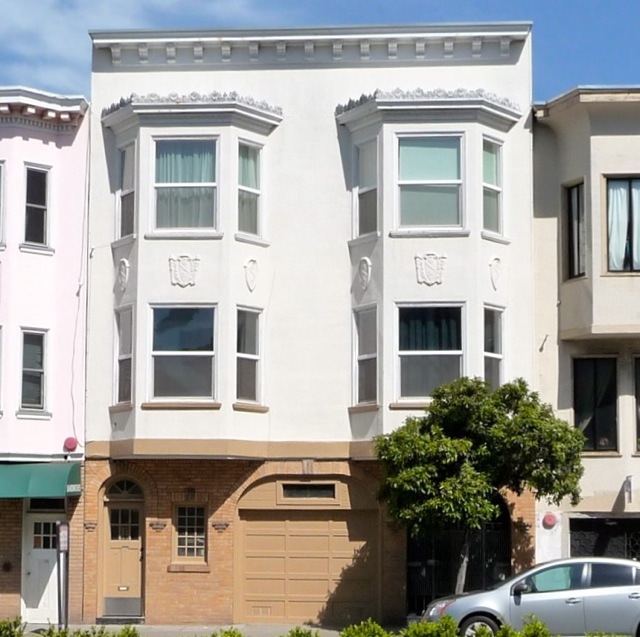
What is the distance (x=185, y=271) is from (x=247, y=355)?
6.59 feet

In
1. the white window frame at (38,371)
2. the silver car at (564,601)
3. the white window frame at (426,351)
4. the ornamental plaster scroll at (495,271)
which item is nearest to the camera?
the silver car at (564,601)

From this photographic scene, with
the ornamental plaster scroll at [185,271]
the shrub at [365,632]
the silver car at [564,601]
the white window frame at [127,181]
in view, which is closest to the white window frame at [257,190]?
the ornamental plaster scroll at [185,271]

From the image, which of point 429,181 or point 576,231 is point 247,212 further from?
point 576,231

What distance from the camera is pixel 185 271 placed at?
2691 cm

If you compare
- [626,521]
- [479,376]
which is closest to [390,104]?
[479,376]

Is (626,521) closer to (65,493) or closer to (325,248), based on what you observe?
(325,248)

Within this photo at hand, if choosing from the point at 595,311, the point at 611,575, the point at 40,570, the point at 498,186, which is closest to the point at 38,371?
the point at 40,570

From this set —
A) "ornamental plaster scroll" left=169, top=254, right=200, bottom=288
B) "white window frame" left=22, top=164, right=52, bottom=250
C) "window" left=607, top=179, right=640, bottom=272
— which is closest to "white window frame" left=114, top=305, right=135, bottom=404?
"ornamental plaster scroll" left=169, top=254, right=200, bottom=288

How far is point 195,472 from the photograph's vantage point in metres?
27.0

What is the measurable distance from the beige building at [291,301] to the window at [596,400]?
3.74 feet

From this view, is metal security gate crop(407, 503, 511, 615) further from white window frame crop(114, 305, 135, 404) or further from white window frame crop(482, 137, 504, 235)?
white window frame crop(114, 305, 135, 404)

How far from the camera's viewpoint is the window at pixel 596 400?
88.4 ft

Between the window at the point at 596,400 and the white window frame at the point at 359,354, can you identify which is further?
the window at the point at 596,400

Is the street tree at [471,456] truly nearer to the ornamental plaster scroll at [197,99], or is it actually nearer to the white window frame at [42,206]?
the ornamental plaster scroll at [197,99]
